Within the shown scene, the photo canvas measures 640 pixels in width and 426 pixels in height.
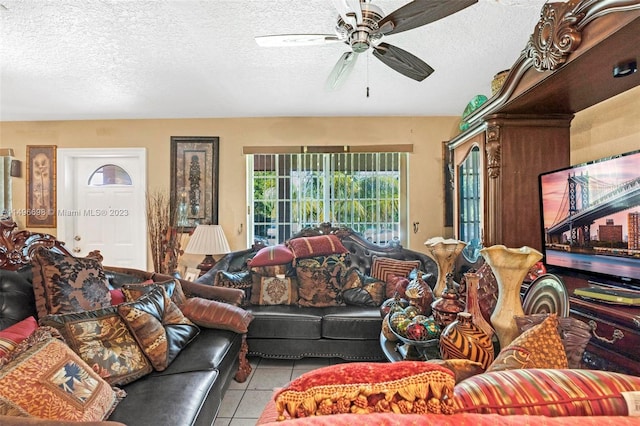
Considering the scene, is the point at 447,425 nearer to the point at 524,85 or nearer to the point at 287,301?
the point at 524,85

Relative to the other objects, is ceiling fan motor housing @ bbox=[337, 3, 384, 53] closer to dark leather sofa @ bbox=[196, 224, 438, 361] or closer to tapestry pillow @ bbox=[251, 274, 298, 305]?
dark leather sofa @ bbox=[196, 224, 438, 361]

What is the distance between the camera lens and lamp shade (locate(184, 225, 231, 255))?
337cm

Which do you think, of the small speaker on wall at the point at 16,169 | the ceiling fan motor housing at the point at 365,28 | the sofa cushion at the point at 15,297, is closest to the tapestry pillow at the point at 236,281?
the sofa cushion at the point at 15,297

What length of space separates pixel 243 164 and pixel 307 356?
7.55 ft

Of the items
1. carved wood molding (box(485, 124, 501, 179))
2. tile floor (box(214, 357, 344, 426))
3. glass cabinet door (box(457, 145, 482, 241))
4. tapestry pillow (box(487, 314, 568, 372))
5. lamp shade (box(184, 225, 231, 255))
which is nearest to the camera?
tapestry pillow (box(487, 314, 568, 372))

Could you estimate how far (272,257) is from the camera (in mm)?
3145

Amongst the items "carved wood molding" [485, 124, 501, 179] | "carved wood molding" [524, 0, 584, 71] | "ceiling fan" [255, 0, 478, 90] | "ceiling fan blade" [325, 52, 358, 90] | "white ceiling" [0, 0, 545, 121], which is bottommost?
"carved wood molding" [485, 124, 501, 179]

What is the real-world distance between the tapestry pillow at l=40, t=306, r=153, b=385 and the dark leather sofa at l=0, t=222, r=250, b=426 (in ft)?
0.24

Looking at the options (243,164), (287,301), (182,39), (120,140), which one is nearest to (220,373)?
(287,301)

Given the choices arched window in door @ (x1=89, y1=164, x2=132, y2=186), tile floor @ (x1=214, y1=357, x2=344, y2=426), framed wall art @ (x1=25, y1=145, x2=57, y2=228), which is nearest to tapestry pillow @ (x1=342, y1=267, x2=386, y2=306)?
tile floor @ (x1=214, y1=357, x2=344, y2=426)

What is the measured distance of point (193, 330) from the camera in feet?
6.91

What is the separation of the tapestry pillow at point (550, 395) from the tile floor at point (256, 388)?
172 centimetres

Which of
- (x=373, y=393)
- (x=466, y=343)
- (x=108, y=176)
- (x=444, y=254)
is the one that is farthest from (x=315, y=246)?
(x=108, y=176)

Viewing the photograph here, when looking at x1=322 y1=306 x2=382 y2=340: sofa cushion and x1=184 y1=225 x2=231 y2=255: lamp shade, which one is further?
x1=184 y1=225 x2=231 y2=255: lamp shade
